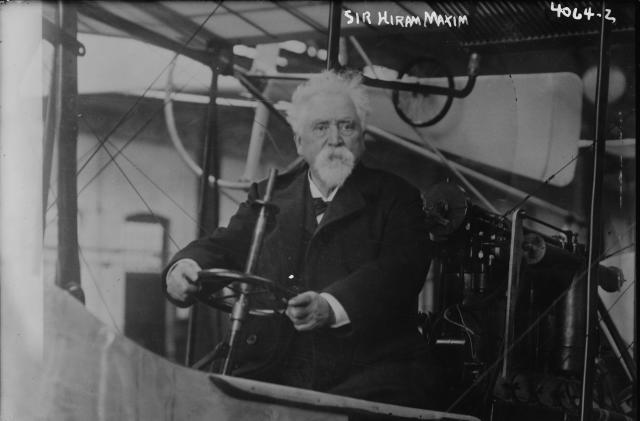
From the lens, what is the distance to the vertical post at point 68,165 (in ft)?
6.10

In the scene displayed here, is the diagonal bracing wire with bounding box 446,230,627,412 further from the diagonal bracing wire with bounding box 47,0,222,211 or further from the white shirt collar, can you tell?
the diagonal bracing wire with bounding box 47,0,222,211

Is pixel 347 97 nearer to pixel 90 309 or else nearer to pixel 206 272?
pixel 206 272

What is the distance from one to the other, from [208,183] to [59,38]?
0.58 m

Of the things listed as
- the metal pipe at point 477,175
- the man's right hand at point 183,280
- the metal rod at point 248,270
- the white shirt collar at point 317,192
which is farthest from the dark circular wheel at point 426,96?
the man's right hand at point 183,280

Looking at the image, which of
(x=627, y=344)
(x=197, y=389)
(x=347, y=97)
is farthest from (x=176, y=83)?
(x=627, y=344)

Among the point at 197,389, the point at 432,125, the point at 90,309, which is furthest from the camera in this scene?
the point at 432,125

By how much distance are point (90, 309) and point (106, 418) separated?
0.97 ft

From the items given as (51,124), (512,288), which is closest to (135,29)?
(51,124)

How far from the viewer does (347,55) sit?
1.94 m

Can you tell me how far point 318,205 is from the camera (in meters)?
1.85

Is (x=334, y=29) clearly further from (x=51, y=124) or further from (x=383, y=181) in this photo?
(x=51, y=124)

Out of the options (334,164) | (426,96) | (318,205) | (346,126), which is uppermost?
(426,96)

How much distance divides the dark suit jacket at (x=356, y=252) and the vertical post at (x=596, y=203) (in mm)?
561

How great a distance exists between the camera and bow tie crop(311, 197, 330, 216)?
6.07 feet
